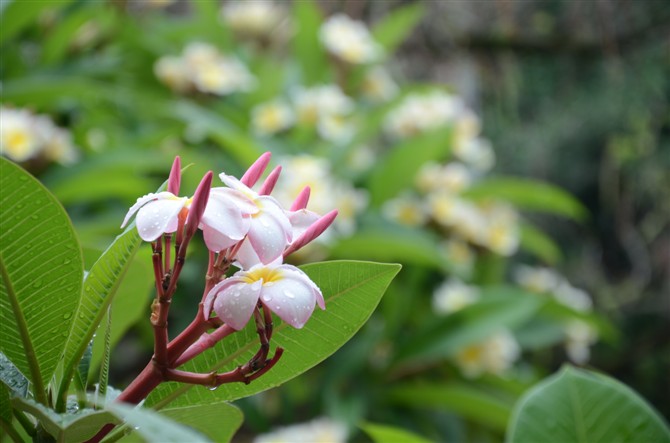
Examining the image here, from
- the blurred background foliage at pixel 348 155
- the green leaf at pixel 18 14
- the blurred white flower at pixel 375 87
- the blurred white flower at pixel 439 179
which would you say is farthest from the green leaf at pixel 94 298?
the blurred white flower at pixel 375 87

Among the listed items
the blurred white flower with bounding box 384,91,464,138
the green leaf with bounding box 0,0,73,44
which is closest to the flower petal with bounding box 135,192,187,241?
the green leaf with bounding box 0,0,73,44

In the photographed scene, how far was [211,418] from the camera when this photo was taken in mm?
525

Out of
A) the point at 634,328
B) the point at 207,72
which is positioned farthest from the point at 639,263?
the point at 207,72

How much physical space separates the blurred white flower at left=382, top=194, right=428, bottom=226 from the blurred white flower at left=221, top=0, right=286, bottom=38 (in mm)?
1029

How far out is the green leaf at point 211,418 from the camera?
491 mm

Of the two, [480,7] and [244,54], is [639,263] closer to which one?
[480,7]

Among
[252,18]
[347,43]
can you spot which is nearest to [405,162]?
[347,43]

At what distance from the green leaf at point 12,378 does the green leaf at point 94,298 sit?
0.02 meters

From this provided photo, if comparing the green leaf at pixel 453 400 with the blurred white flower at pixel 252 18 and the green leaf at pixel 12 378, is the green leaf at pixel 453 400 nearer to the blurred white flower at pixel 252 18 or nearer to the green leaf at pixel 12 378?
the green leaf at pixel 12 378

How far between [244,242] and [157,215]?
0.05 m

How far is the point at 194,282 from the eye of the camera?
166cm

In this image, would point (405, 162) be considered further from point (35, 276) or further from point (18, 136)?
point (35, 276)

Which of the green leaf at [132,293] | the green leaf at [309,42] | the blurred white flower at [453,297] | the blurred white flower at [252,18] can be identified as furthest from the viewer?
the blurred white flower at [252,18]

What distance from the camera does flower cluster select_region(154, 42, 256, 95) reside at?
2035 mm
